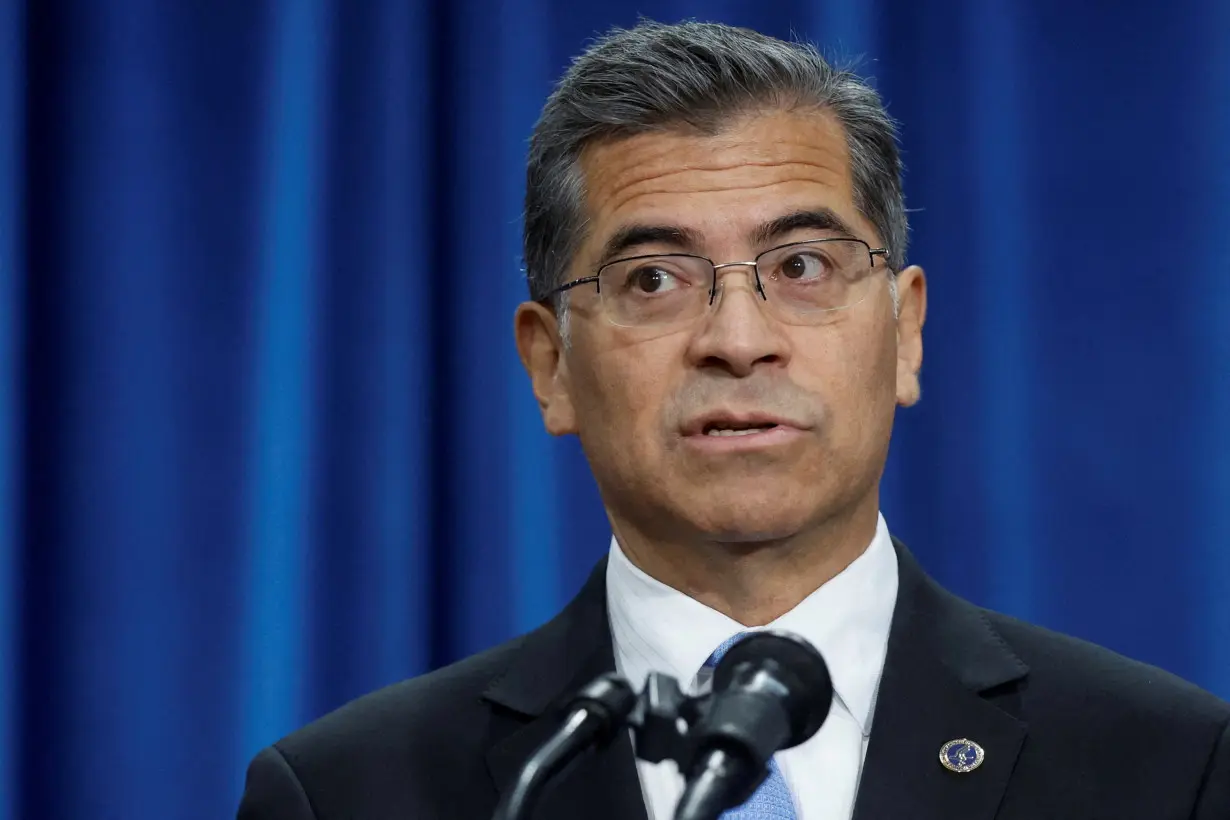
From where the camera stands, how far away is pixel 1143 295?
245 centimetres

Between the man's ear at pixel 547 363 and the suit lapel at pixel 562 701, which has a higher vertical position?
the man's ear at pixel 547 363

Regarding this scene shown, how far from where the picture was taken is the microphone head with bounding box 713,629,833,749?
1028mm

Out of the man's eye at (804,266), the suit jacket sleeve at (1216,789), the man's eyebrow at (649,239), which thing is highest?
the man's eyebrow at (649,239)

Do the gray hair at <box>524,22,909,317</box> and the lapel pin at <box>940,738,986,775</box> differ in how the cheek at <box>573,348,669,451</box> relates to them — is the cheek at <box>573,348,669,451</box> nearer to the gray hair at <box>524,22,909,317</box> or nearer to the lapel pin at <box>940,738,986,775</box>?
the gray hair at <box>524,22,909,317</box>

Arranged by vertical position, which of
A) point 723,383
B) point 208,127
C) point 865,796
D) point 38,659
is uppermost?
point 208,127

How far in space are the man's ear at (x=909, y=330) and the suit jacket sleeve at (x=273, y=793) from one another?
89 cm

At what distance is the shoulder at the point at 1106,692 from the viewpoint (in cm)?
170

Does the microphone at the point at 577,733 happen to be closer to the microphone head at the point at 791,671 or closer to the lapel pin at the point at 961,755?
Result: the microphone head at the point at 791,671

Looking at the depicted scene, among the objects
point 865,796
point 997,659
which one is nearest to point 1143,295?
point 997,659

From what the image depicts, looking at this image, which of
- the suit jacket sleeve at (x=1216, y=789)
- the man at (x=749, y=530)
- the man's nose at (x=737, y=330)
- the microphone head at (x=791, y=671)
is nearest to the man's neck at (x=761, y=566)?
the man at (x=749, y=530)

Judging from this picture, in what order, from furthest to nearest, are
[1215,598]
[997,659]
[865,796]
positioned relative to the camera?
[1215,598]
[997,659]
[865,796]

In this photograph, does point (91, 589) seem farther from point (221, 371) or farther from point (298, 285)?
point (298, 285)

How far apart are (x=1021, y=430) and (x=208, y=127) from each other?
144 cm

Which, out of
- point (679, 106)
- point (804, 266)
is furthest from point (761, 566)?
point (679, 106)
